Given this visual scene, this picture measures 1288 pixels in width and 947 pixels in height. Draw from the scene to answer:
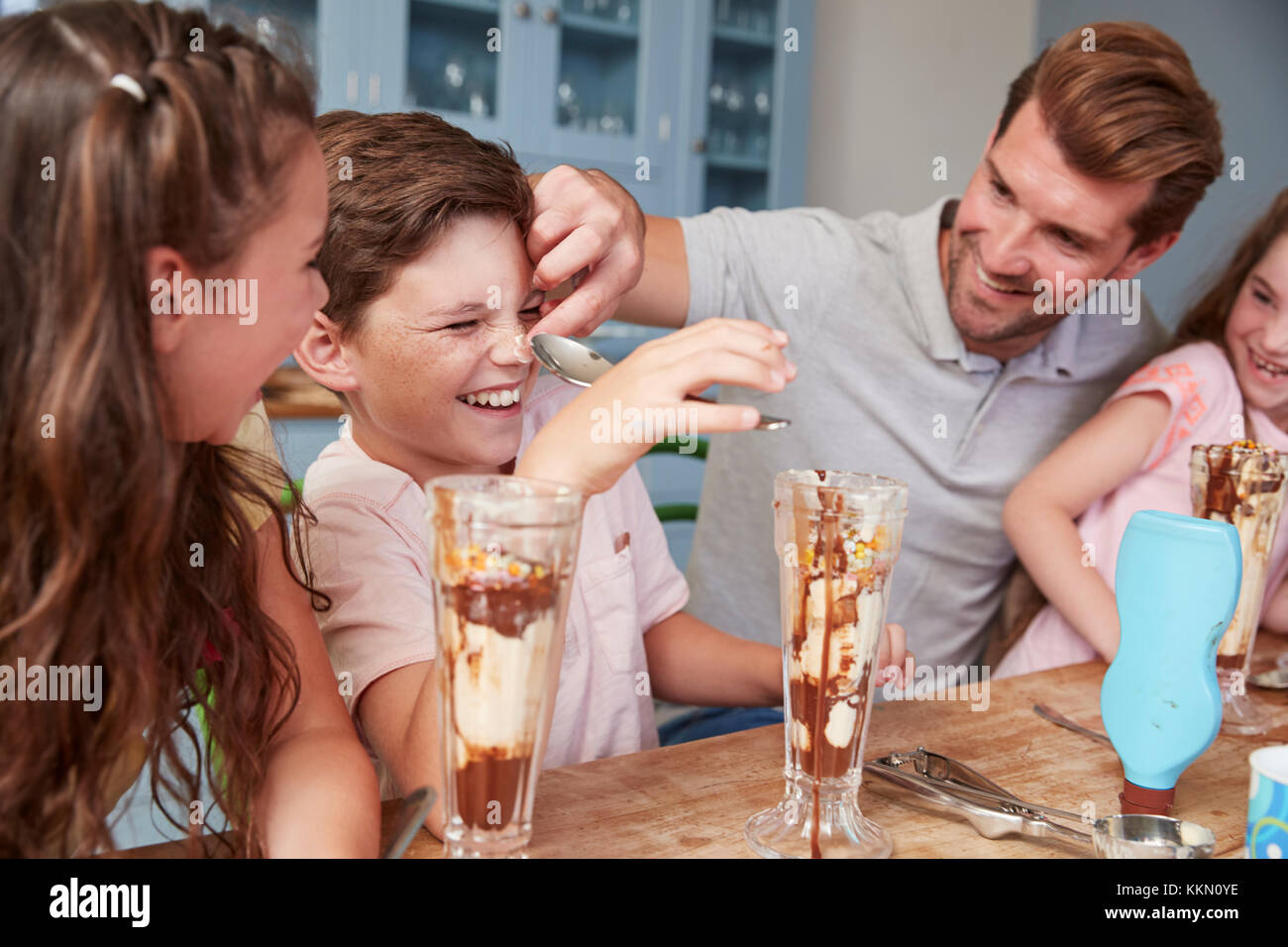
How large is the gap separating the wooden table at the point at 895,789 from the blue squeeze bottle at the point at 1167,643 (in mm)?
55

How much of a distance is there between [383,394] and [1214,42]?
2832 millimetres

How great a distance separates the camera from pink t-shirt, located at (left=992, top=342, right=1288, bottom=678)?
4.97ft

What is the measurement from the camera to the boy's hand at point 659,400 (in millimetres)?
725

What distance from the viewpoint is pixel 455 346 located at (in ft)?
3.56

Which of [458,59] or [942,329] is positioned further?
[458,59]

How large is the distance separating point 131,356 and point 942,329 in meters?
1.29

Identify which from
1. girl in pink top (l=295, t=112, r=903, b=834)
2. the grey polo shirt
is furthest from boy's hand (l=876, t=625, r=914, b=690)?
the grey polo shirt

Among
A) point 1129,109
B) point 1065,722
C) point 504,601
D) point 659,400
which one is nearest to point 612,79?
point 1129,109

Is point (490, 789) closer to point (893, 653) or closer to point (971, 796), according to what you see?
point (971, 796)

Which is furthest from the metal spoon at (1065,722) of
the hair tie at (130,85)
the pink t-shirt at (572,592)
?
the hair tie at (130,85)

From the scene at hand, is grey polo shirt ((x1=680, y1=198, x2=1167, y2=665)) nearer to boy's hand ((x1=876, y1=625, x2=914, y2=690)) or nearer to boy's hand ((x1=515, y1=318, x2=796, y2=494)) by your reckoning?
boy's hand ((x1=876, y1=625, x2=914, y2=690))

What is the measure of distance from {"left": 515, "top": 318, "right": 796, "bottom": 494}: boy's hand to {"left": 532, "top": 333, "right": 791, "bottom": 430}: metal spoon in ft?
0.55

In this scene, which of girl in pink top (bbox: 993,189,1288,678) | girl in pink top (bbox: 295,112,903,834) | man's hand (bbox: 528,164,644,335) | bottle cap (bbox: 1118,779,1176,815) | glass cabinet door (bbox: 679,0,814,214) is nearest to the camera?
bottle cap (bbox: 1118,779,1176,815)

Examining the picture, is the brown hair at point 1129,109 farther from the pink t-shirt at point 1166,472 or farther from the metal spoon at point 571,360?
the metal spoon at point 571,360
